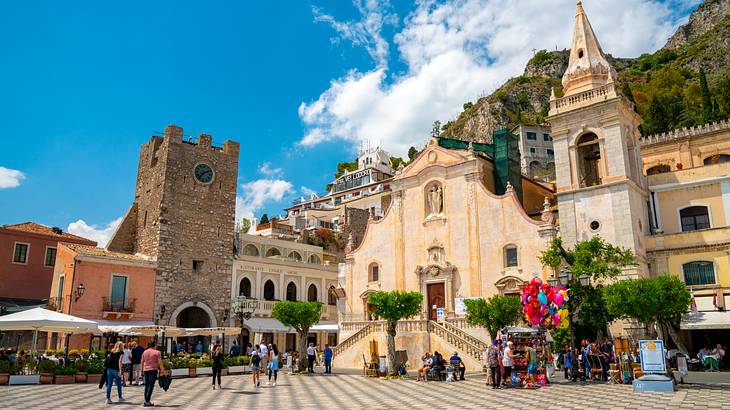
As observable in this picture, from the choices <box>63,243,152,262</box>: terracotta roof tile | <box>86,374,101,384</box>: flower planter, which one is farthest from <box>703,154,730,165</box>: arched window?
<box>86,374,101,384</box>: flower planter

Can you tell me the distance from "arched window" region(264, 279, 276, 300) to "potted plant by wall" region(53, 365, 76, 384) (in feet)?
66.9

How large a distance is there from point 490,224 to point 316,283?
17.2 metres

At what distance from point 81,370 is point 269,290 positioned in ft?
66.8

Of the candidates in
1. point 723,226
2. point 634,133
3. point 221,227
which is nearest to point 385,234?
point 221,227

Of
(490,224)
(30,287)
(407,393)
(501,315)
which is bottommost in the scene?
(407,393)

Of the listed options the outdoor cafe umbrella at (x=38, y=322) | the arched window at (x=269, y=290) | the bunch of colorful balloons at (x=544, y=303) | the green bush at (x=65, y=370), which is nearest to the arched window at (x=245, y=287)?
the arched window at (x=269, y=290)

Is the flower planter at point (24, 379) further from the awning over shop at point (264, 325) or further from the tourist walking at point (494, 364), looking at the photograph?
the awning over shop at point (264, 325)

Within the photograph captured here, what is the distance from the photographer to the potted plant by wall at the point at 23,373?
66.8 feet

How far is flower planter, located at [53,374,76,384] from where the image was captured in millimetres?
21297

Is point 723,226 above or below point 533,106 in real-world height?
below

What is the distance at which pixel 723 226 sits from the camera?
2750cm

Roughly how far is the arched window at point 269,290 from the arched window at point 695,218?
89.6 ft

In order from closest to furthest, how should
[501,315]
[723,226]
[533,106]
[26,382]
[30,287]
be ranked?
[26,382] → [501,315] → [723,226] → [30,287] → [533,106]

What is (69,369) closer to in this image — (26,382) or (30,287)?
(26,382)
